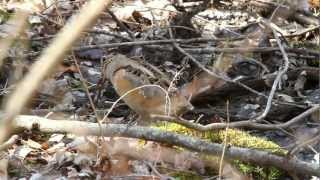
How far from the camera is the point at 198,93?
12.8 feet

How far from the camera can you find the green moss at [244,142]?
2.95 meters

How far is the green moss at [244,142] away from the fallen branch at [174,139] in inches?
→ 5.5

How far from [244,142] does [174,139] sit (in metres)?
0.48

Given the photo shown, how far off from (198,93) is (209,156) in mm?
1010

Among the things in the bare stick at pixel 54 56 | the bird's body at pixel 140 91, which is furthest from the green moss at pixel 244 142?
the bare stick at pixel 54 56

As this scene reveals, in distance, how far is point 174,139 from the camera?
288 centimetres

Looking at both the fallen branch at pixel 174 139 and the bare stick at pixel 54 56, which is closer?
the bare stick at pixel 54 56

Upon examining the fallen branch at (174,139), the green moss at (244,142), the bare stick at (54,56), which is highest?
the bare stick at (54,56)

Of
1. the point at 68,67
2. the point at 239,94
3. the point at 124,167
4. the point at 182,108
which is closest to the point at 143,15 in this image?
the point at 68,67

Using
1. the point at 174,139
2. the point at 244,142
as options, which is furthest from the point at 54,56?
the point at 244,142

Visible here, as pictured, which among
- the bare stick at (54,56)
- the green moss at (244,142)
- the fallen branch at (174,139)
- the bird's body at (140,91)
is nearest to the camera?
the bare stick at (54,56)

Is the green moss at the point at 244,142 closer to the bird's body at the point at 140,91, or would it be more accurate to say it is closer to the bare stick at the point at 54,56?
the bird's body at the point at 140,91

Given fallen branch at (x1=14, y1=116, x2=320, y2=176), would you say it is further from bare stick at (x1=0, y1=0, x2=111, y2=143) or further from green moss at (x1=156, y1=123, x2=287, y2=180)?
bare stick at (x1=0, y1=0, x2=111, y2=143)

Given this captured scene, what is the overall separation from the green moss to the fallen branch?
0.46 feet
